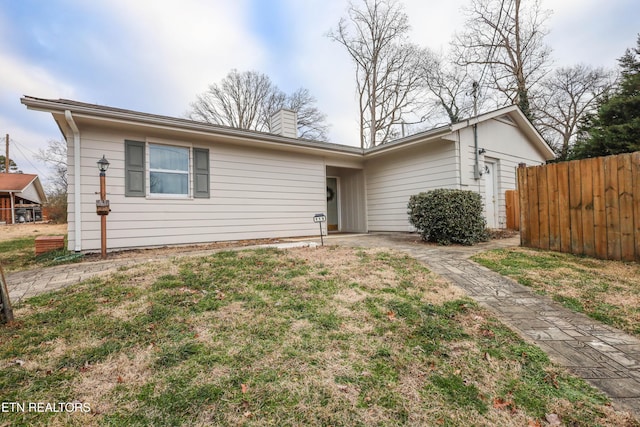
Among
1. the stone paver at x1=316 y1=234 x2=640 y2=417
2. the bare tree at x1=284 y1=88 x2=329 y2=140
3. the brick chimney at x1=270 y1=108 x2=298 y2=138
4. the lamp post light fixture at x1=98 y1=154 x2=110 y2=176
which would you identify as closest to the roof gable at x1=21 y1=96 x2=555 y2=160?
the lamp post light fixture at x1=98 y1=154 x2=110 y2=176

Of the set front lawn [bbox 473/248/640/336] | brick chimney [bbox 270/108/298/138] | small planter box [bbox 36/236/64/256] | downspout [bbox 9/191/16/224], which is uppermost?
brick chimney [bbox 270/108/298/138]

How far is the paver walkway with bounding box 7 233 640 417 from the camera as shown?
178 centimetres

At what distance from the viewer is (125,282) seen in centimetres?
338

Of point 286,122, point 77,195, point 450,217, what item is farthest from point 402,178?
point 77,195

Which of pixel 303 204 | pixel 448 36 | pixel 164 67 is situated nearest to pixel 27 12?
pixel 164 67

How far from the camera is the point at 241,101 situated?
2050 cm

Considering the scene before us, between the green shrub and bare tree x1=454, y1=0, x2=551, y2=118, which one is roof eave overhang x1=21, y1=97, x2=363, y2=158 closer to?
the green shrub

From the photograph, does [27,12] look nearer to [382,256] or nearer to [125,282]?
[125,282]

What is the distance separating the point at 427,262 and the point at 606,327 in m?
2.26

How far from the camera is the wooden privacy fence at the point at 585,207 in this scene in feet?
14.4

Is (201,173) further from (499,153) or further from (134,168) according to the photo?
(499,153)

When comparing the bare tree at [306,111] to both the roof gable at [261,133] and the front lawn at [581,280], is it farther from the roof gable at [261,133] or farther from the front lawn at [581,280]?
the front lawn at [581,280]

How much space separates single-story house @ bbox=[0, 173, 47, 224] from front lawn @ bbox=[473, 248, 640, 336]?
30409 mm

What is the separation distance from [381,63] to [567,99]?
10.7m
